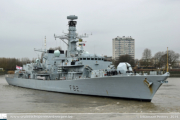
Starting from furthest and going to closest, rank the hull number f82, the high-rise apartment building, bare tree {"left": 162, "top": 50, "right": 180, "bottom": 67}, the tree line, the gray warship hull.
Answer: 1. the high-rise apartment building
2. bare tree {"left": 162, "top": 50, "right": 180, "bottom": 67}
3. the tree line
4. the hull number f82
5. the gray warship hull

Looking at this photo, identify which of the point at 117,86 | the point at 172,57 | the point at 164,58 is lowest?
the point at 117,86

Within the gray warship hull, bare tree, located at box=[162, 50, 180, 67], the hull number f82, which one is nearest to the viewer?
the gray warship hull

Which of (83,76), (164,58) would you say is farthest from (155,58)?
(83,76)

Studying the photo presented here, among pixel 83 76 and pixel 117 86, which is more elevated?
pixel 83 76

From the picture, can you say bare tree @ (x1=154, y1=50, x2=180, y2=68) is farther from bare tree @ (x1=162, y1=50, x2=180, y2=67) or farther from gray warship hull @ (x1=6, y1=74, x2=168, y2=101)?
gray warship hull @ (x1=6, y1=74, x2=168, y2=101)

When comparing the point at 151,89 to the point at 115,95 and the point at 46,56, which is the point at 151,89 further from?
the point at 46,56

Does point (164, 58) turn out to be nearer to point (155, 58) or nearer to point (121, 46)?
point (155, 58)

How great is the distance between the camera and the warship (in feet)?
55.2

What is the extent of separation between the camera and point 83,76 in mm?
21250

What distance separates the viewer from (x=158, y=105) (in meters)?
16.2

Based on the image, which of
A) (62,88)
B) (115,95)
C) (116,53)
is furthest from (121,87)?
(116,53)

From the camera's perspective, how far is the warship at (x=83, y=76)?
16.8 meters

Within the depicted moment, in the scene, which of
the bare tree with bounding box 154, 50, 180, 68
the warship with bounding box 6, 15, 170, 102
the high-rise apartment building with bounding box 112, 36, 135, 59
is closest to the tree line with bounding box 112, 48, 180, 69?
the bare tree with bounding box 154, 50, 180, 68

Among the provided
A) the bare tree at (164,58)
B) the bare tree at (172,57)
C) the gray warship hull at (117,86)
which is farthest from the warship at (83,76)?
the bare tree at (172,57)
